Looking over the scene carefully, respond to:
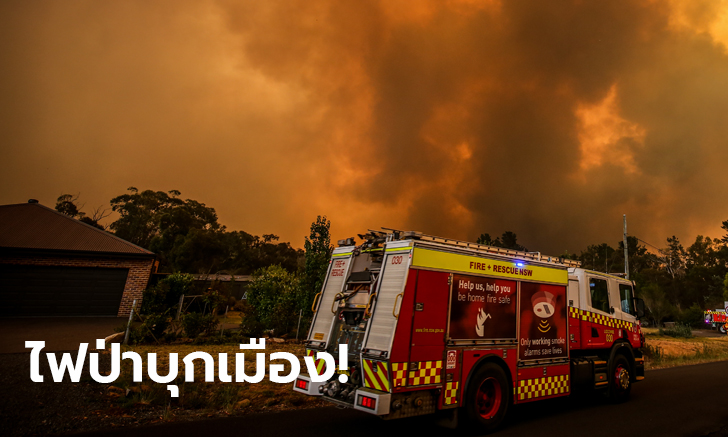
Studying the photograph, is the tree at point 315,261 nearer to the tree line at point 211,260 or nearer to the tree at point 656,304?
the tree line at point 211,260

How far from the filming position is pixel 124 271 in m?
19.8

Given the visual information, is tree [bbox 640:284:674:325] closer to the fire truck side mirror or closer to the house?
the fire truck side mirror

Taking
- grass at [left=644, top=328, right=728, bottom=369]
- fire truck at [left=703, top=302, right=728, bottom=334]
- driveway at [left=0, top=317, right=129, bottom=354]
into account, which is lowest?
driveway at [left=0, top=317, right=129, bottom=354]

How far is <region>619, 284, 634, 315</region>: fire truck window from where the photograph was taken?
1002 cm

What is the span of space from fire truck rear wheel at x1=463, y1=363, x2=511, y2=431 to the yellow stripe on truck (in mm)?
1535

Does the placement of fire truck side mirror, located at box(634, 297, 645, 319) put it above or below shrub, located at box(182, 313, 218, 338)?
above

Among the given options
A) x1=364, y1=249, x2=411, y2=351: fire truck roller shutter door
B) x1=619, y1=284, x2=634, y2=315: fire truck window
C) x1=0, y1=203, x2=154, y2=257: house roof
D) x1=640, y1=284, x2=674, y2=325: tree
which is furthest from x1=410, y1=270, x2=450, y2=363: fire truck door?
x1=640, y1=284, x2=674, y2=325: tree

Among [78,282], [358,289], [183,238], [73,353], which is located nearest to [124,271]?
[78,282]

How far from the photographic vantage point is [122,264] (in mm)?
19766

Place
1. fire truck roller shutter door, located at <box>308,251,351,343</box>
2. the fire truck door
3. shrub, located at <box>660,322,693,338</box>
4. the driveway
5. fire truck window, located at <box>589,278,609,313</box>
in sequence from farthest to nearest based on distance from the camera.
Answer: shrub, located at <box>660,322,693,338</box>
the driveway
fire truck window, located at <box>589,278,609,313</box>
fire truck roller shutter door, located at <box>308,251,351,343</box>
the fire truck door

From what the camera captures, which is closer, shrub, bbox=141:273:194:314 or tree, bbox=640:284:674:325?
shrub, bbox=141:273:194:314

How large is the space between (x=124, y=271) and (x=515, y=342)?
18828 millimetres

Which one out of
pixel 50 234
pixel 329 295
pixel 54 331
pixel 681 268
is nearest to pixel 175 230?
pixel 50 234

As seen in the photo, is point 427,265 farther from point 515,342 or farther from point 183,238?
point 183,238
